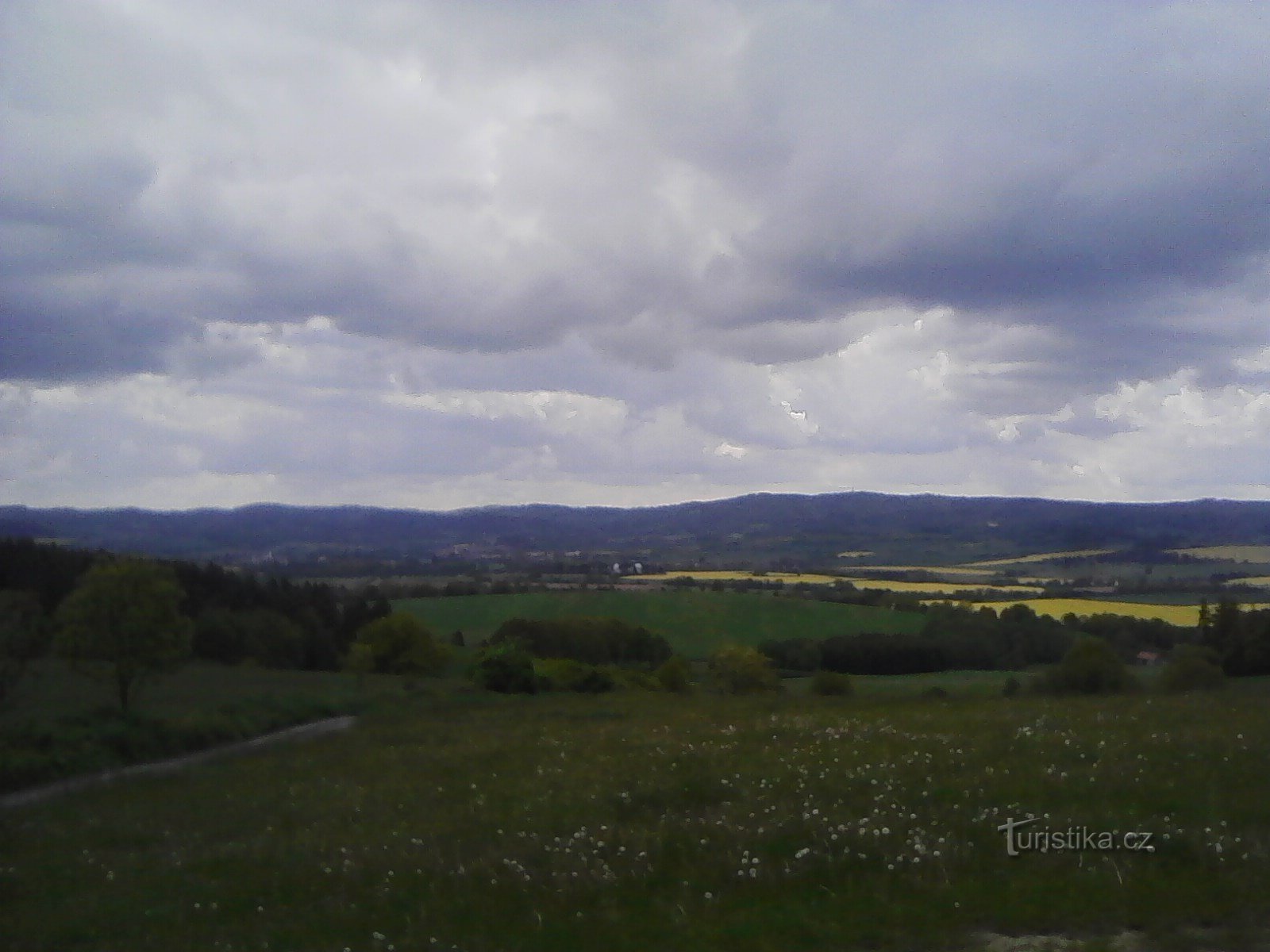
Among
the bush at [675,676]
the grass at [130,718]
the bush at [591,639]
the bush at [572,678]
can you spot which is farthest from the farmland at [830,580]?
the grass at [130,718]

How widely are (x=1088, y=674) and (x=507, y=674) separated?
2760 centimetres

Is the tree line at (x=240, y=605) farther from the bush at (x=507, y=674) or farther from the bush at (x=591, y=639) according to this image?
the bush at (x=507, y=674)

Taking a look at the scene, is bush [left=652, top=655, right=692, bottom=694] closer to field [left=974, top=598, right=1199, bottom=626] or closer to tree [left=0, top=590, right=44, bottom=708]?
tree [left=0, top=590, right=44, bottom=708]

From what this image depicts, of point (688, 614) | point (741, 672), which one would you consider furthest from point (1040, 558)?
point (741, 672)

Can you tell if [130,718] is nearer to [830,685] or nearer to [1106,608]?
[830,685]

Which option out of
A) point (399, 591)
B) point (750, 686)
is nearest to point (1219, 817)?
point (750, 686)

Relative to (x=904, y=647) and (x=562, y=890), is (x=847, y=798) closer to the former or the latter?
(x=562, y=890)

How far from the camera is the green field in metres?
86.2

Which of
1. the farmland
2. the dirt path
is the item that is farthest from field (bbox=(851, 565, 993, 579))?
the dirt path

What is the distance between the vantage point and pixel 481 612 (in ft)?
308

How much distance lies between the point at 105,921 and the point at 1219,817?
12.0 metres

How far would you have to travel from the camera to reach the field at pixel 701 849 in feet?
29.4

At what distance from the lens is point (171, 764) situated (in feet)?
90.2

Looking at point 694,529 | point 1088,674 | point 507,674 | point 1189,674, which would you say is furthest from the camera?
point 694,529
